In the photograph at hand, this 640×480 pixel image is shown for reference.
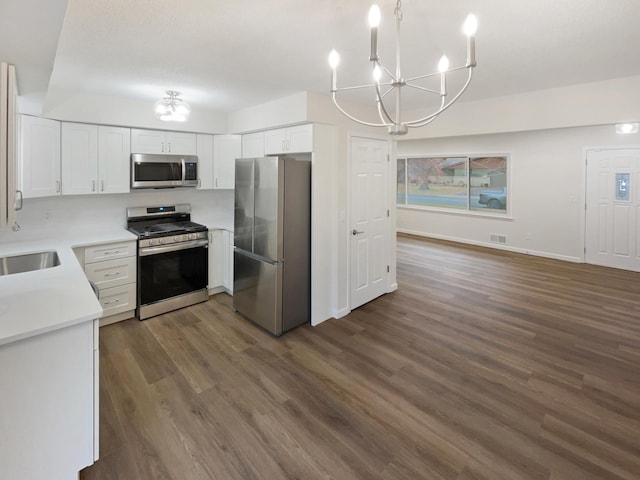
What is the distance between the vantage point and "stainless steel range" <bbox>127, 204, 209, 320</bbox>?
12.1 feet

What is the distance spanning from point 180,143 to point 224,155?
56cm

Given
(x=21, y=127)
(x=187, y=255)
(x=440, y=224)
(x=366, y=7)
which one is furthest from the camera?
(x=440, y=224)

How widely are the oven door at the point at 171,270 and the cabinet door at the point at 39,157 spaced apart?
1.02 metres

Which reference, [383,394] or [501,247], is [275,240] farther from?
[501,247]

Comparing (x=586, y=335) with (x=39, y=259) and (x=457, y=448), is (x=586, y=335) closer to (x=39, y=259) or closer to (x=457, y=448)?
(x=457, y=448)

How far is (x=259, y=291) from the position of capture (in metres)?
3.53

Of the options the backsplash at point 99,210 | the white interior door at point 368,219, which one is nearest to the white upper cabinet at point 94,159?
the backsplash at point 99,210

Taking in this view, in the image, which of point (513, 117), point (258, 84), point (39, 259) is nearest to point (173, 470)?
point (39, 259)

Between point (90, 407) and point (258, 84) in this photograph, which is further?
point (258, 84)

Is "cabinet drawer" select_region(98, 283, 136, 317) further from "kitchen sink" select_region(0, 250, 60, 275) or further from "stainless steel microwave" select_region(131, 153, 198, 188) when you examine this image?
"stainless steel microwave" select_region(131, 153, 198, 188)

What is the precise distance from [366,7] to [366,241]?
106 inches

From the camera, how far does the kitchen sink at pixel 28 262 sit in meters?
2.87

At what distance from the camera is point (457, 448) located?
2.00 meters

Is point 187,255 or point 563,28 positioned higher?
point 563,28
